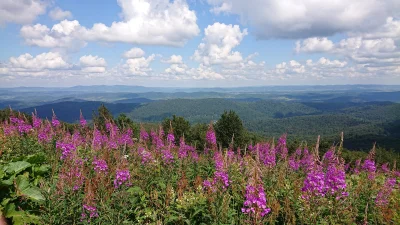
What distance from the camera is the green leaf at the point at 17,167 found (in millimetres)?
5477

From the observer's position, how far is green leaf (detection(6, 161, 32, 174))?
5477 mm

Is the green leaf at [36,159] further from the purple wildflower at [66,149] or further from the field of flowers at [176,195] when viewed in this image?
the purple wildflower at [66,149]

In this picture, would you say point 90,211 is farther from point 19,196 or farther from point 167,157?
point 167,157

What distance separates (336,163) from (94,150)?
6236mm

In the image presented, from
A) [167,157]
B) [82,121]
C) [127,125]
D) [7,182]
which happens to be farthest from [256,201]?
[127,125]

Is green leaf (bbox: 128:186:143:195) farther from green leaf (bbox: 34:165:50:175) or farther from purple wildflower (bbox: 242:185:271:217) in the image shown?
purple wildflower (bbox: 242:185:271:217)

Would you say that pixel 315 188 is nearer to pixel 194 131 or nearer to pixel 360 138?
pixel 194 131

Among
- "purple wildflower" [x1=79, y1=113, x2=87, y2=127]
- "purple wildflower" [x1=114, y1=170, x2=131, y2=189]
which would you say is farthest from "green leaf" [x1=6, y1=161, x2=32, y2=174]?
"purple wildflower" [x1=79, y1=113, x2=87, y2=127]

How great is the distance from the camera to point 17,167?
559 centimetres

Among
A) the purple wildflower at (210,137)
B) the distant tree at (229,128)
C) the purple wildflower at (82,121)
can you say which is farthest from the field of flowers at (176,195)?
the distant tree at (229,128)

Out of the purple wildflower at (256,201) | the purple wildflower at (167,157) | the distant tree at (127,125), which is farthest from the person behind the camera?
the distant tree at (127,125)

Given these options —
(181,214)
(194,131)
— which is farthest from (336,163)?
(194,131)

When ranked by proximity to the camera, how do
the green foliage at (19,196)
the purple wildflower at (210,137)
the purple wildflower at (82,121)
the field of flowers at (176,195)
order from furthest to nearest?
the purple wildflower at (82,121) → the purple wildflower at (210,137) → the green foliage at (19,196) → the field of flowers at (176,195)

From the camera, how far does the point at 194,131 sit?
66.4m
